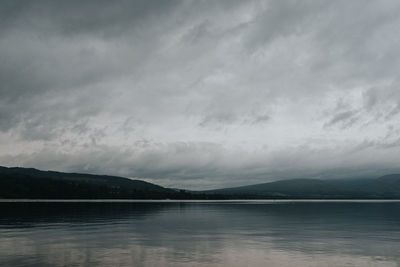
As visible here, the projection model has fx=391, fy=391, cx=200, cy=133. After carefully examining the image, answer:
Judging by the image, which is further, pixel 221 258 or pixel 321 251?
pixel 321 251

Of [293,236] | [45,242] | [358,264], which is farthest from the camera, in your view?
[293,236]

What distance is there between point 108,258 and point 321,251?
66.8 feet

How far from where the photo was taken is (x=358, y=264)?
32.1 metres

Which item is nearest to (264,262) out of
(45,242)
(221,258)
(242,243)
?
(221,258)

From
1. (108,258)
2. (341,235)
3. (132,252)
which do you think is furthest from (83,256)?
(341,235)

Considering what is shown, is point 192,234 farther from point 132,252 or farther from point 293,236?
point 132,252

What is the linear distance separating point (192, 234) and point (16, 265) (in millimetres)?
26991


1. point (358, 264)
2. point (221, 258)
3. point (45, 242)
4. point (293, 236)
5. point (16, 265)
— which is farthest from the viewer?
point (293, 236)

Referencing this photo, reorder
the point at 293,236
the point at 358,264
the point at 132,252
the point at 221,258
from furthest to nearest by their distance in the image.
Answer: the point at 293,236
the point at 132,252
the point at 221,258
the point at 358,264

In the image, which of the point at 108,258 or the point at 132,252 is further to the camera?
the point at 132,252

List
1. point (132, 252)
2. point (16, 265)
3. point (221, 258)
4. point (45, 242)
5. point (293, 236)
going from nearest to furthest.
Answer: point (16, 265)
point (221, 258)
point (132, 252)
point (45, 242)
point (293, 236)

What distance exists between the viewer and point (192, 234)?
5297 cm

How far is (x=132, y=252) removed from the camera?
120 ft

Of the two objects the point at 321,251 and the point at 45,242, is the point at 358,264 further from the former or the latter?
the point at 45,242
